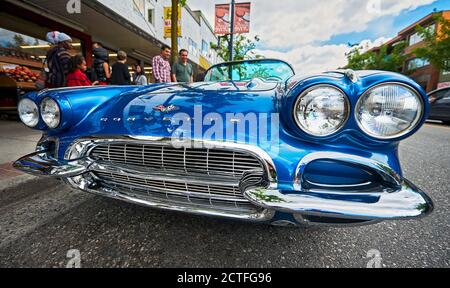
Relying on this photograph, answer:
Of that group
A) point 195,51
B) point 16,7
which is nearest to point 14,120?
point 16,7

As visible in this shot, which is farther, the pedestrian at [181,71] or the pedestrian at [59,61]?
the pedestrian at [181,71]

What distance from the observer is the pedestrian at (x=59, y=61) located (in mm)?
3389

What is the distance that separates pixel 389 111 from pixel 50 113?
1854 mm

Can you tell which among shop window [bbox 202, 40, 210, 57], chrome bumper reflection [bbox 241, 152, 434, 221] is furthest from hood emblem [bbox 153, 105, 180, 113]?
shop window [bbox 202, 40, 210, 57]

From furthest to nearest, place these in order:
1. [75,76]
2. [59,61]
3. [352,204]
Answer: [59,61], [75,76], [352,204]

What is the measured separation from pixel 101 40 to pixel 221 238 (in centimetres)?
1098

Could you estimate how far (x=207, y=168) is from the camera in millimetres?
1151

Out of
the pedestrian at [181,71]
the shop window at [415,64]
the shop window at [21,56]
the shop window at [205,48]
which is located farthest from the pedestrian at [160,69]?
the shop window at [415,64]

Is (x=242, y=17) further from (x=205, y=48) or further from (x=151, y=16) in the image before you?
(x=205, y=48)

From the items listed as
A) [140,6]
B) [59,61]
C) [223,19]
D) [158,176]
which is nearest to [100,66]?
[59,61]

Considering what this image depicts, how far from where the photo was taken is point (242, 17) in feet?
29.1

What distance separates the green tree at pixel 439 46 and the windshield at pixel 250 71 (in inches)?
759

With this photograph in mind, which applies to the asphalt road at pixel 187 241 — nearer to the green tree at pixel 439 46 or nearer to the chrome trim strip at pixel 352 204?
the chrome trim strip at pixel 352 204
